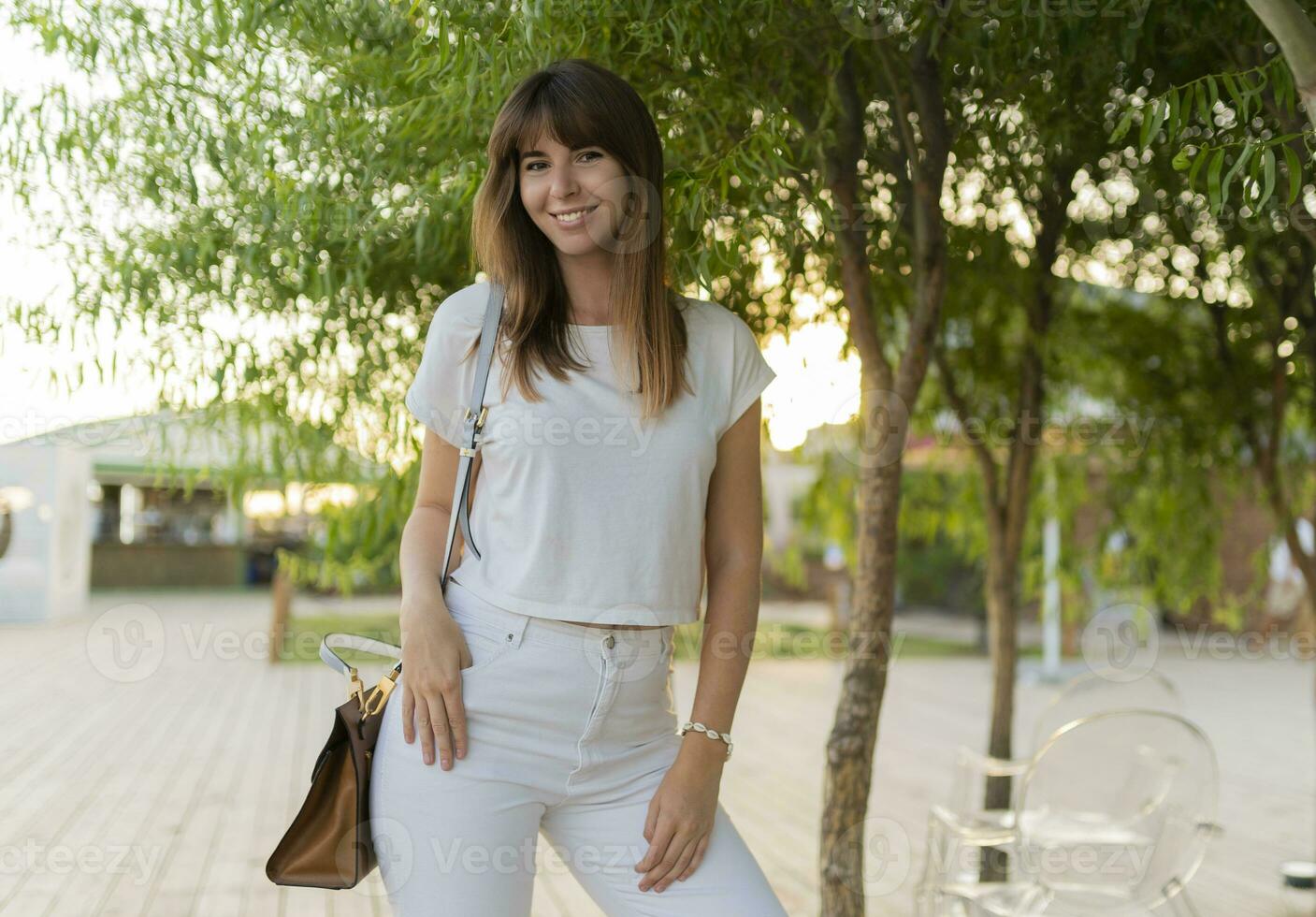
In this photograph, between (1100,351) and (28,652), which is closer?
Result: (1100,351)

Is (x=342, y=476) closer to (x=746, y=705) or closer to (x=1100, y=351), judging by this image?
(x=1100, y=351)

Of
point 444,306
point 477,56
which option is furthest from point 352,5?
point 444,306

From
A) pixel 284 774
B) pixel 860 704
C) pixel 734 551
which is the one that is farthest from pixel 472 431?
pixel 284 774

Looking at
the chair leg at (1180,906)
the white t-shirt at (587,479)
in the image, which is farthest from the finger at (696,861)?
the chair leg at (1180,906)

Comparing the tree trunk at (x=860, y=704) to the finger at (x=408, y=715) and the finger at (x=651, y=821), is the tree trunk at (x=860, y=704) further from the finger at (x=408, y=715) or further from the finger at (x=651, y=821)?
the finger at (x=408, y=715)

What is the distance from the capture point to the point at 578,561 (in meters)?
1.38

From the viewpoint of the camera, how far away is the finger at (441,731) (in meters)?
1.34

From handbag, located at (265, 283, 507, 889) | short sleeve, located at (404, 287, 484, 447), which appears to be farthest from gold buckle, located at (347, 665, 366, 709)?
short sleeve, located at (404, 287, 484, 447)

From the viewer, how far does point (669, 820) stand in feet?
4.45

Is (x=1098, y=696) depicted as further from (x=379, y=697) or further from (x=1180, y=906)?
(x=379, y=697)

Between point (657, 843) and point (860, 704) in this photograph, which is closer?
point (657, 843)

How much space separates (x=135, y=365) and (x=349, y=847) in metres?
1.66

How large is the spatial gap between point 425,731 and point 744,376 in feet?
1.84

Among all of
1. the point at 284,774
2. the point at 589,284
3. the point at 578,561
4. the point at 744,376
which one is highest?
the point at 589,284
